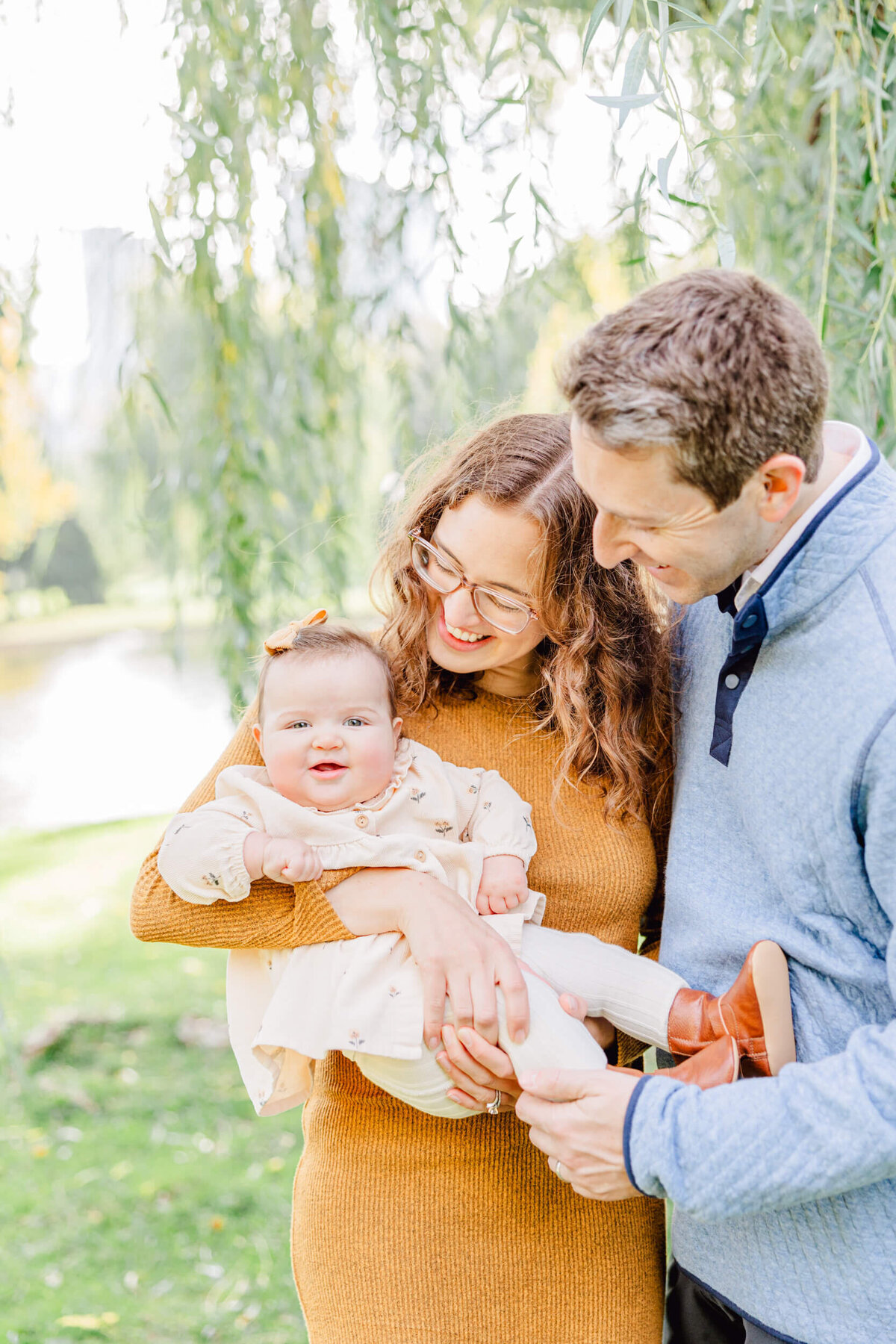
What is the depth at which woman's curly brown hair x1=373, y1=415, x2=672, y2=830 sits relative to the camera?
145cm

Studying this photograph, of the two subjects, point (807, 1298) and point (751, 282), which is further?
point (807, 1298)

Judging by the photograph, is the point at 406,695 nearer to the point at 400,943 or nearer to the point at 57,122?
the point at 400,943

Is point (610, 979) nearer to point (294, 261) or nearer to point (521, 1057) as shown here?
point (521, 1057)

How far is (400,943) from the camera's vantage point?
4.32 feet

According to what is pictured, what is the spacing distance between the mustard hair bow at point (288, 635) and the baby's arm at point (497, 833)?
260 millimetres

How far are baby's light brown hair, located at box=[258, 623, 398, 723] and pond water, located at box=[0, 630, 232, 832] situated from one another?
15.3 feet

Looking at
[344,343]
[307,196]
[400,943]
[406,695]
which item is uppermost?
[307,196]

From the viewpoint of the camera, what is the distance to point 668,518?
1079mm

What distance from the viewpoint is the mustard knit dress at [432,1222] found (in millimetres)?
1322

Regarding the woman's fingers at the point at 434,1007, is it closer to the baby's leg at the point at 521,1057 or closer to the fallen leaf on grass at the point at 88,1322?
the baby's leg at the point at 521,1057

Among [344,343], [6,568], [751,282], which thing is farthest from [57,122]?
[6,568]

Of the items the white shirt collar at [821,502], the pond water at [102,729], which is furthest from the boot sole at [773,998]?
the pond water at [102,729]

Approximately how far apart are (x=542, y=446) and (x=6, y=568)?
170 inches

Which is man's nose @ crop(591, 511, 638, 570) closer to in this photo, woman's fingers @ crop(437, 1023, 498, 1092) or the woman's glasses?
the woman's glasses
